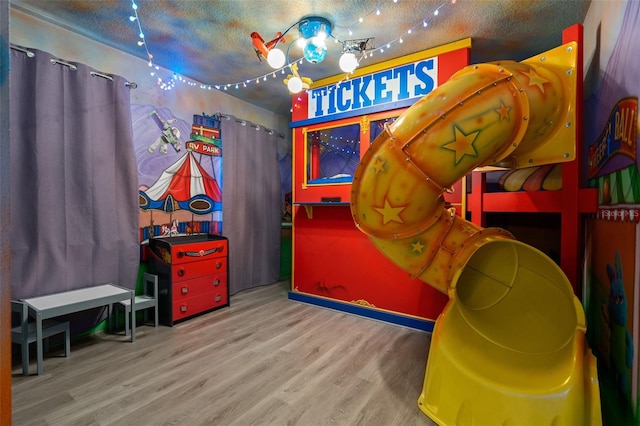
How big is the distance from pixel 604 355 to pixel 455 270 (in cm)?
83

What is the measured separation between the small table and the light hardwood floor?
27 centimetres

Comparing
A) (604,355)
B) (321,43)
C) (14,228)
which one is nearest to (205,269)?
(14,228)

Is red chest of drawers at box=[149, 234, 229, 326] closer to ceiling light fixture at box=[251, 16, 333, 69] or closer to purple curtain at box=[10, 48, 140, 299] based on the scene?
purple curtain at box=[10, 48, 140, 299]

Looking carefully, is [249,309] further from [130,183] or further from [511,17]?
[511,17]

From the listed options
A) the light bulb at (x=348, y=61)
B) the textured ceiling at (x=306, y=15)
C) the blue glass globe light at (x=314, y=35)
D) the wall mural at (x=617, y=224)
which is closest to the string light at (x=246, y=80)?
the textured ceiling at (x=306, y=15)

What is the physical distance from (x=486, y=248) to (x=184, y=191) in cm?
297

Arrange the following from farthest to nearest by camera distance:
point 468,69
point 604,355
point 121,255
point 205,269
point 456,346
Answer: point 205,269
point 121,255
point 456,346
point 604,355
point 468,69

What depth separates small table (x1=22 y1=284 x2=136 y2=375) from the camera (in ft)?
6.18

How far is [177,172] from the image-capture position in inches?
124

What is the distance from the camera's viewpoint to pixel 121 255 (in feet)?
8.62

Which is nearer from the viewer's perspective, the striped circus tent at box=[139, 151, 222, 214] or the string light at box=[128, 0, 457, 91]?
the string light at box=[128, 0, 457, 91]

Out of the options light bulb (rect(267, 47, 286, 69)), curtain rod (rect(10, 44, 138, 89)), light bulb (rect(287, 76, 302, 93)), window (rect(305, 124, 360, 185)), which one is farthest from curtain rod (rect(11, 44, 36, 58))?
window (rect(305, 124, 360, 185))

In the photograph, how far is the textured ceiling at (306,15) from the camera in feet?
6.67

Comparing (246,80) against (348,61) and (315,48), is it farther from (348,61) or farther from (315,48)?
(348,61)
